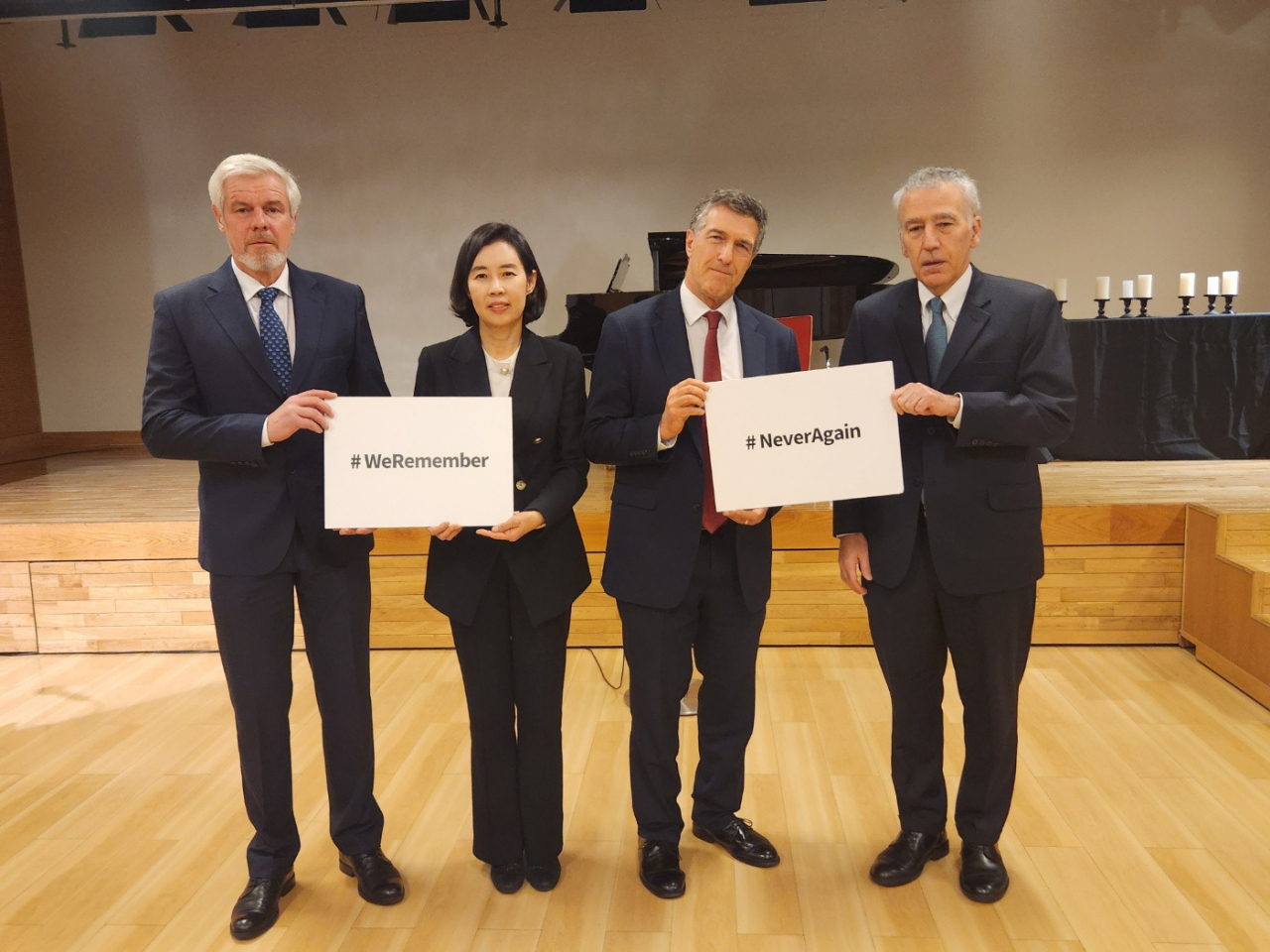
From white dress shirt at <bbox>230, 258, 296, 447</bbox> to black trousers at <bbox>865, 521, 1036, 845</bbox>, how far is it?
4.41 feet

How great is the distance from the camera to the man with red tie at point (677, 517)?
194 centimetres

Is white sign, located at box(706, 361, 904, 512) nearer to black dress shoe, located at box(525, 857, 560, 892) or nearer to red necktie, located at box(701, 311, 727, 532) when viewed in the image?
red necktie, located at box(701, 311, 727, 532)

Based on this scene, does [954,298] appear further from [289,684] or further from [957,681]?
[289,684]

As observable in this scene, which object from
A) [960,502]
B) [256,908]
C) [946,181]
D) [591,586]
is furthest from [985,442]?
[591,586]

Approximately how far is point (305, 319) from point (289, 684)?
2.56 ft

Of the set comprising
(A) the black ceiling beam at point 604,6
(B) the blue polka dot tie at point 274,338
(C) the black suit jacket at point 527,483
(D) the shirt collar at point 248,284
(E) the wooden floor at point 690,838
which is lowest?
(E) the wooden floor at point 690,838

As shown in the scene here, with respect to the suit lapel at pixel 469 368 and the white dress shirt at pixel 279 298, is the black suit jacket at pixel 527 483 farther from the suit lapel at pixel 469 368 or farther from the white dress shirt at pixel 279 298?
the white dress shirt at pixel 279 298

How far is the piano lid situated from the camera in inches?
196

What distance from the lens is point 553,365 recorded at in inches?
79.0

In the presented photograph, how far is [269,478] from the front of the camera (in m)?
1.90

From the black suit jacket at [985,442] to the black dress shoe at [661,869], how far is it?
0.81 meters

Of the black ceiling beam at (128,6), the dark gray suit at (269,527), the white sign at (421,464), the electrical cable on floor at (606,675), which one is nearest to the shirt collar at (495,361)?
the white sign at (421,464)

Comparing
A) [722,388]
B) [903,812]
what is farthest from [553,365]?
[903,812]

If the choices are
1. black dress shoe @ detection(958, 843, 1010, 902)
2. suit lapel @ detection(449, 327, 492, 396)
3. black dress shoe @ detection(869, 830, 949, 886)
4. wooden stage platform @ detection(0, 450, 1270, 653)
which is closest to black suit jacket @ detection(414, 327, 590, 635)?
suit lapel @ detection(449, 327, 492, 396)
